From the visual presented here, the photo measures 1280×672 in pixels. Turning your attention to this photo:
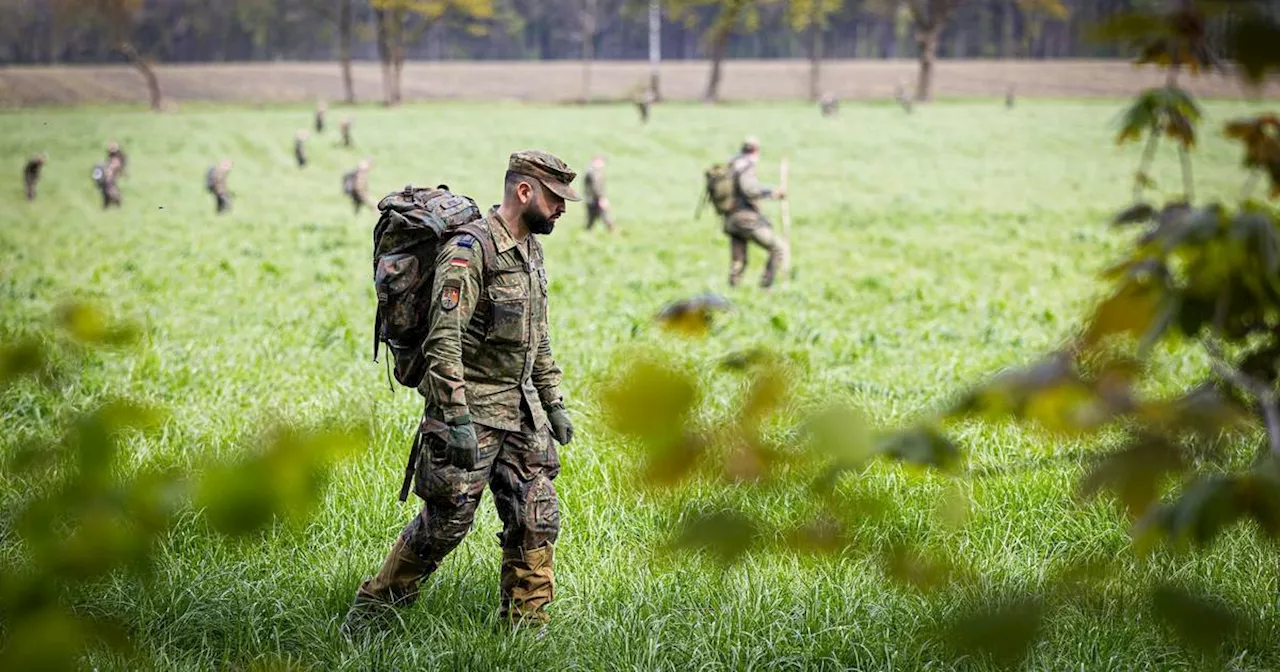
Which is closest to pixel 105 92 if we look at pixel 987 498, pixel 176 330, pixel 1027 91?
pixel 1027 91

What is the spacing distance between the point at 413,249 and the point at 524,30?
12354cm

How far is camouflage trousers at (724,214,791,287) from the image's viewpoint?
645 inches

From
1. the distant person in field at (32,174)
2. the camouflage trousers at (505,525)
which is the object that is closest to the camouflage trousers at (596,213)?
the distant person in field at (32,174)

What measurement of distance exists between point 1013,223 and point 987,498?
2184 centimetres

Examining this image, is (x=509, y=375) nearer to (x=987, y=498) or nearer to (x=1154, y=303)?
(x=987, y=498)

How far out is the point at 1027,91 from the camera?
259ft

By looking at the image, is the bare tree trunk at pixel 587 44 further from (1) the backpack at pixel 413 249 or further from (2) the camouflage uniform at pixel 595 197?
(1) the backpack at pixel 413 249

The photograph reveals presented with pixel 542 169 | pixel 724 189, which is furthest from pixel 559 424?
pixel 724 189

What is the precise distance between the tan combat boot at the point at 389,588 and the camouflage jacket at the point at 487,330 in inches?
23.2

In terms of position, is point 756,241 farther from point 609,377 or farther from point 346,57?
point 346,57

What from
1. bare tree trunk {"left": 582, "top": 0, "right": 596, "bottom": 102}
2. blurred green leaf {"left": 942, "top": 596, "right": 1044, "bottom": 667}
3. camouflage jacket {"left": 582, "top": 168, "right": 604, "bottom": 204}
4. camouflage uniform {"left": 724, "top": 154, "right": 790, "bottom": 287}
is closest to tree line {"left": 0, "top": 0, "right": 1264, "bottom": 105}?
bare tree trunk {"left": 582, "top": 0, "right": 596, "bottom": 102}

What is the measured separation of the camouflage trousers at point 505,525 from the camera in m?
4.83

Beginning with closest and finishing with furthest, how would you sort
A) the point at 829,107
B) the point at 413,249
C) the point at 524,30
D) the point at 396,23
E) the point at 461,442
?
1. the point at 461,442
2. the point at 413,249
3. the point at 829,107
4. the point at 396,23
5. the point at 524,30

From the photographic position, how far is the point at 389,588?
4957 millimetres
